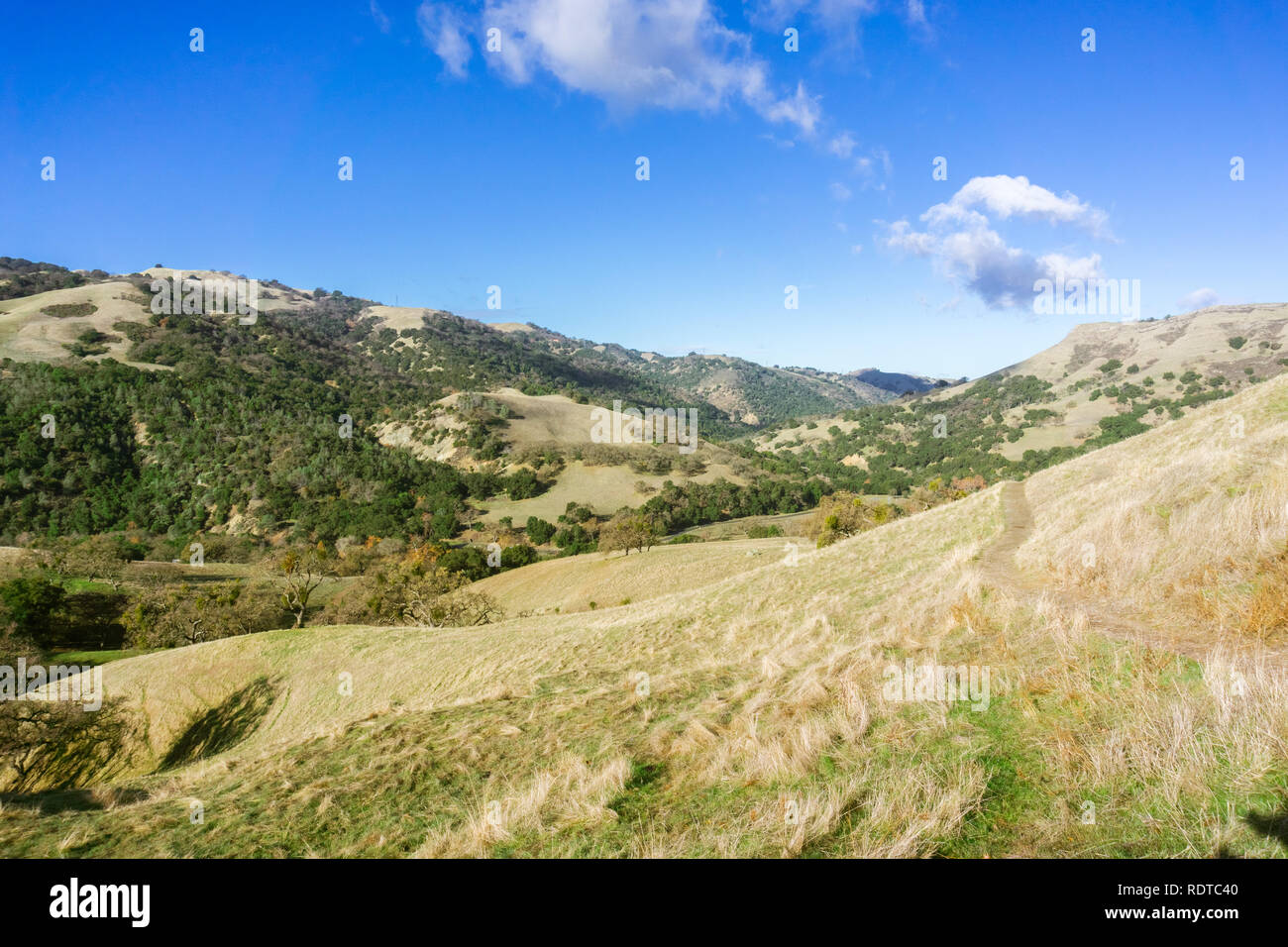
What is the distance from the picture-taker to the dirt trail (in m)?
6.11

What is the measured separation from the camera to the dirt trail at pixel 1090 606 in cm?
611

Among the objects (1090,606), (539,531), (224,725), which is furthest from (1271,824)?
(539,531)

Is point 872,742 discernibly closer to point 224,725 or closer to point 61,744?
point 224,725

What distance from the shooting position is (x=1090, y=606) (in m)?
8.10

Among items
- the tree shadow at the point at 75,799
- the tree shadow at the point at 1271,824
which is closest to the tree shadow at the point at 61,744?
the tree shadow at the point at 75,799

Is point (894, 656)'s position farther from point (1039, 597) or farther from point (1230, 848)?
point (1230, 848)

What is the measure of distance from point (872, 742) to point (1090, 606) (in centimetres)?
493

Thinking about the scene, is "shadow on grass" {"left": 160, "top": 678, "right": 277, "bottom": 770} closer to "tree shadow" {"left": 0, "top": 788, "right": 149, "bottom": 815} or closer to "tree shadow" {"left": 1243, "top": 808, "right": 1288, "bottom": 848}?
"tree shadow" {"left": 0, "top": 788, "right": 149, "bottom": 815}

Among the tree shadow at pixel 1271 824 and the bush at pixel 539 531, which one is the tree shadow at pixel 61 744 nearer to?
the tree shadow at pixel 1271 824

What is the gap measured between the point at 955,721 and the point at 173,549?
108708 millimetres

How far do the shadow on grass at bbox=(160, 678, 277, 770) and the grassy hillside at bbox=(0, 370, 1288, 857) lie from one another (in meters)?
16.2

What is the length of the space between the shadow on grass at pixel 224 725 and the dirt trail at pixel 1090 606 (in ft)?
88.5

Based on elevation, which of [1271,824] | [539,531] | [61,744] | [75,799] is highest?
[1271,824]
